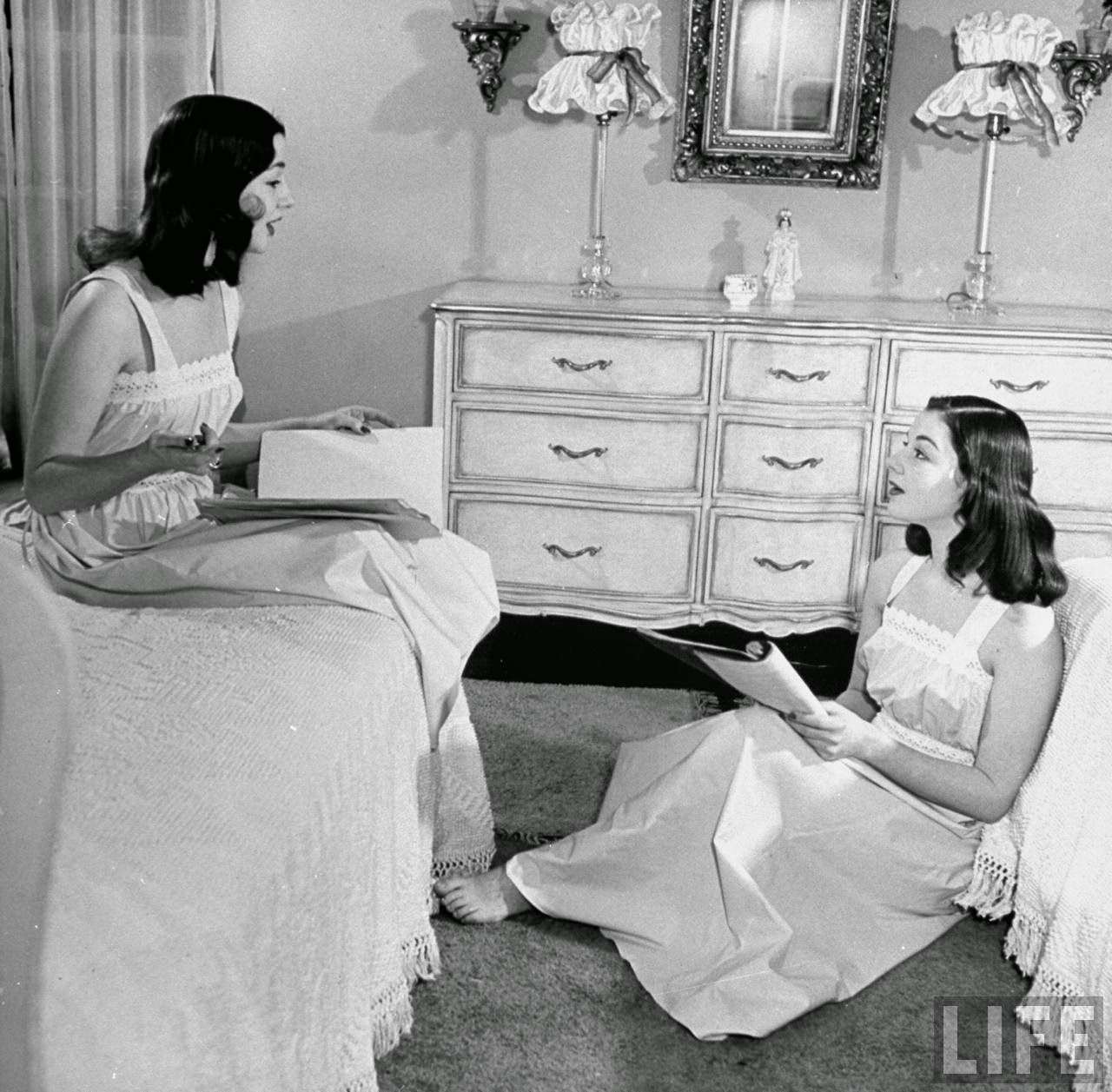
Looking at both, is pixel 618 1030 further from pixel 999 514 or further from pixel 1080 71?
pixel 1080 71

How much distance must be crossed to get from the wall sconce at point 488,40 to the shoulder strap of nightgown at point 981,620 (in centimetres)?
256

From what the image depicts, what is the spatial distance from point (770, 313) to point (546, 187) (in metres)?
0.92

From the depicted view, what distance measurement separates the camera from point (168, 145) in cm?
262

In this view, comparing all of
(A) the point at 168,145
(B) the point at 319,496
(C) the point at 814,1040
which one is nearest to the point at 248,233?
(A) the point at 168,145

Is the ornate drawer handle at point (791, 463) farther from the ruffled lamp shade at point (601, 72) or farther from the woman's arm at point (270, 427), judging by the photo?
the woman's arm at point (270, 427)

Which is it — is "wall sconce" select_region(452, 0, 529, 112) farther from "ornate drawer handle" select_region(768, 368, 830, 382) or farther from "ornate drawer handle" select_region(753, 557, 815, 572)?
"ornate drawer handle" select_region(753, 557, 815, 572)

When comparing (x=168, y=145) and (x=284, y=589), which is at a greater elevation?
(x=168, y=145)

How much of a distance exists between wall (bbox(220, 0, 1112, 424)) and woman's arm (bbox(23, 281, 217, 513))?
6.93 ft

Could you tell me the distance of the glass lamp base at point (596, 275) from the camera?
426 centimetres

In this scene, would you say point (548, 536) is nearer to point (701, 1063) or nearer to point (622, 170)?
point (622, 170)

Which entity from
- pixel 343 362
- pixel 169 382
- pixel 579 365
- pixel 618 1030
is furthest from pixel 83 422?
pixel 343 362

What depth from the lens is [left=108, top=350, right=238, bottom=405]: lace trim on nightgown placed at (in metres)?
2.62

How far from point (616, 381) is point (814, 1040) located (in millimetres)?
2175

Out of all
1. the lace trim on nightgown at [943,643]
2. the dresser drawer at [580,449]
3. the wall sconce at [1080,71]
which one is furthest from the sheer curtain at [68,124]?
the lace trim on nightgown at [943,643]
